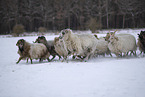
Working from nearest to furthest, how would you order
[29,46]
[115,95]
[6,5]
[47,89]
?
[115,95] → [47,89] → [29,46] → [6,5]

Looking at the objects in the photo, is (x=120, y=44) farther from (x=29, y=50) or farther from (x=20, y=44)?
(x=20, y=44)

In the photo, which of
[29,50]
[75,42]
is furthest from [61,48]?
[29,50]

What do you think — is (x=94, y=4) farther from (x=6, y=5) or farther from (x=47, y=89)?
(x=47, y=89)

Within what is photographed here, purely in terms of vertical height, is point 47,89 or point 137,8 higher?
point 137,8

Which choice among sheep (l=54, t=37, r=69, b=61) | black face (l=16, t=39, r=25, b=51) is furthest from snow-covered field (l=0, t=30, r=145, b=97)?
black face (l=16, t=39, r=25, b=51)

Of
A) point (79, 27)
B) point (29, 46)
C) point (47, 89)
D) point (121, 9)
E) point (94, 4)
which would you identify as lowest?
point (47, 89)

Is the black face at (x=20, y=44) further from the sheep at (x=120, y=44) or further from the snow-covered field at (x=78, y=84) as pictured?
the sheep at (x=120, y=44)

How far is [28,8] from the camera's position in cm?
3422

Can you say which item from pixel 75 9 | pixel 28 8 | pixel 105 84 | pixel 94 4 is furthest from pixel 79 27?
pixel 105 84

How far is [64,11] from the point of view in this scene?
33906 mm

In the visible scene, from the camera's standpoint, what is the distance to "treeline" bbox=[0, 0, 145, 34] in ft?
107

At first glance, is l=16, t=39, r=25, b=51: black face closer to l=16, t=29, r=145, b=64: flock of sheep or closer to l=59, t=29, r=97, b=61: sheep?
l=16, t=29, r=145, b=64: flock of sheep

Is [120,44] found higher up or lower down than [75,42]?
lower down

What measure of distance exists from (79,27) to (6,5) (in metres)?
21.6
